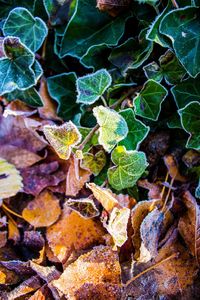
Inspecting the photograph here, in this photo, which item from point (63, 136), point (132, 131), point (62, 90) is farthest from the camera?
point (62, 90)

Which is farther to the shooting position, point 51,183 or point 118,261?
point 51,183

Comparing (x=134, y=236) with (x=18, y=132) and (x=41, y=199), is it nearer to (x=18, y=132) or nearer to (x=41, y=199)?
(x=41, y=199)

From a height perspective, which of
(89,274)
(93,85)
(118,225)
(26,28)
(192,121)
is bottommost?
(89,274)

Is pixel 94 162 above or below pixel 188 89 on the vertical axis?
below

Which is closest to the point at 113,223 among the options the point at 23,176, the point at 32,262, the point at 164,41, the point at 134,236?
the point at 134,236

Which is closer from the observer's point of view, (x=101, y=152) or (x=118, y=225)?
(x=118, y=225)

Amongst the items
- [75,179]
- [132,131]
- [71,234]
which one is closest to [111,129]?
[132,131]

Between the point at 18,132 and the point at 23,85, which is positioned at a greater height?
the point at 23,85

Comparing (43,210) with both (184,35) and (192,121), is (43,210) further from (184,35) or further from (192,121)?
(184,35)
